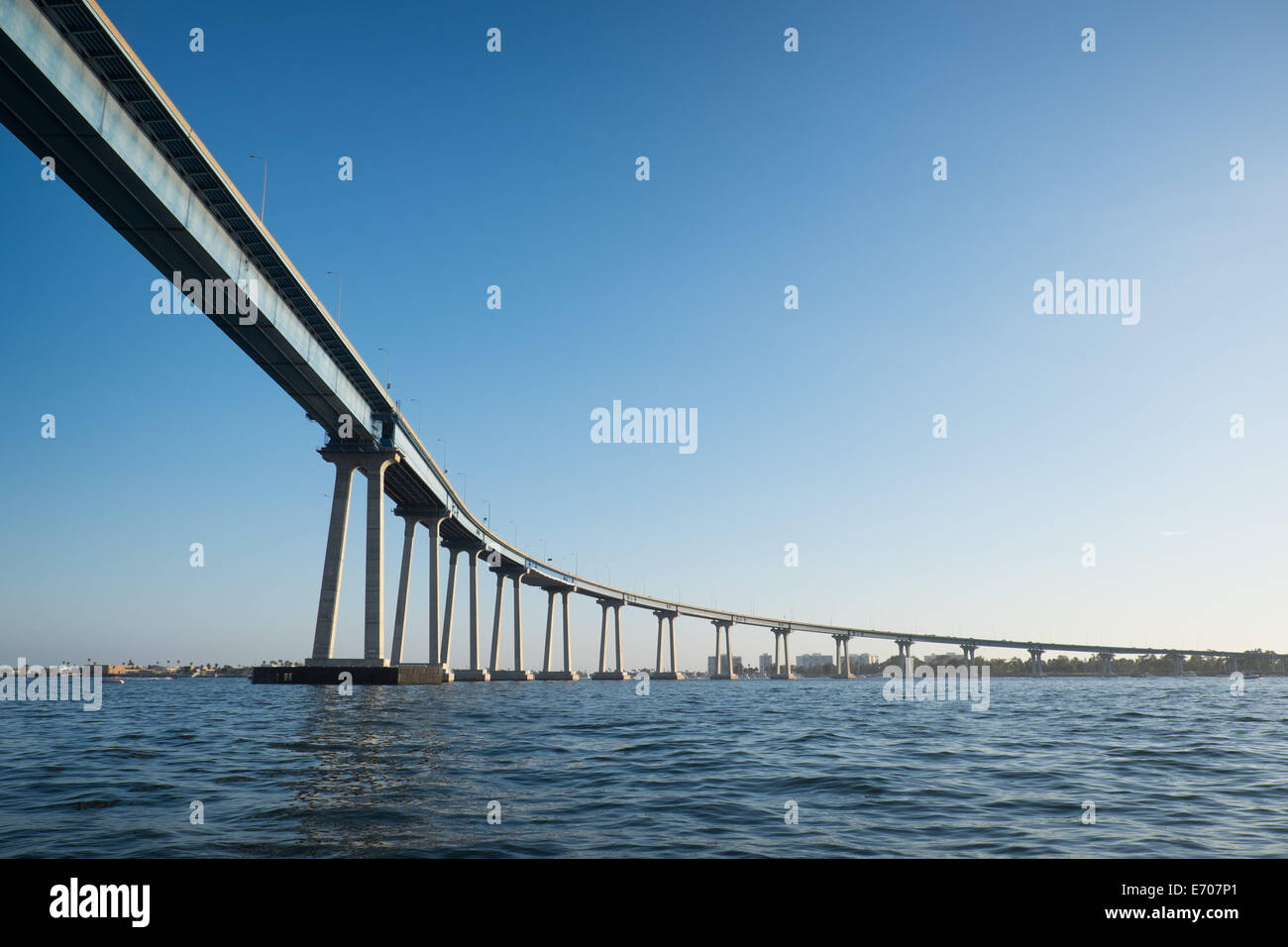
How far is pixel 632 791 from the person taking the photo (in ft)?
46.1

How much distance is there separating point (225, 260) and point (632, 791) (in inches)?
1691

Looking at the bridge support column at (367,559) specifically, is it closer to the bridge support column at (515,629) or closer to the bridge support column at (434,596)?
the bridge support column at (434,596)

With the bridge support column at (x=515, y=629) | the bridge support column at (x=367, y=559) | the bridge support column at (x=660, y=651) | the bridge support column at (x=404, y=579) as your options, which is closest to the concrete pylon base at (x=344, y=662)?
the bridge support column at (x=367, y=559)

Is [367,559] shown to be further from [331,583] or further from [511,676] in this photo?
[511,676]

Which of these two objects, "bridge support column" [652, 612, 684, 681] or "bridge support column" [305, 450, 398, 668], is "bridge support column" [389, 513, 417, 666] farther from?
"bridge support column" [652, 612, 684, 681]

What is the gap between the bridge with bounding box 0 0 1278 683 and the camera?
29609mm

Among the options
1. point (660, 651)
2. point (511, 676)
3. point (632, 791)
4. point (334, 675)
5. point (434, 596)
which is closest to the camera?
point (632, 791)

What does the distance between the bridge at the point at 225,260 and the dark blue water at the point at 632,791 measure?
2323 cm

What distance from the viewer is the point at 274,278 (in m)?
51.8

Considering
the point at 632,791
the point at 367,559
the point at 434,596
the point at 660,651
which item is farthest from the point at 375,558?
the point at 660,651

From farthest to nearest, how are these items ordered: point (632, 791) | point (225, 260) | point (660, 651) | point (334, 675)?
point (660, 651) < point (334, 675) < point (225, 260) < point (632, 791)

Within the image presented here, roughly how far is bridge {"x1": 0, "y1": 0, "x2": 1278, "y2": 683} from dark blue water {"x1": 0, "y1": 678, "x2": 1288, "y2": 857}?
23.2 m

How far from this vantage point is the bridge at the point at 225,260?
29609 mm

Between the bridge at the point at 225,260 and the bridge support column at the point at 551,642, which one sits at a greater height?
the bridge at the point at 225,260
